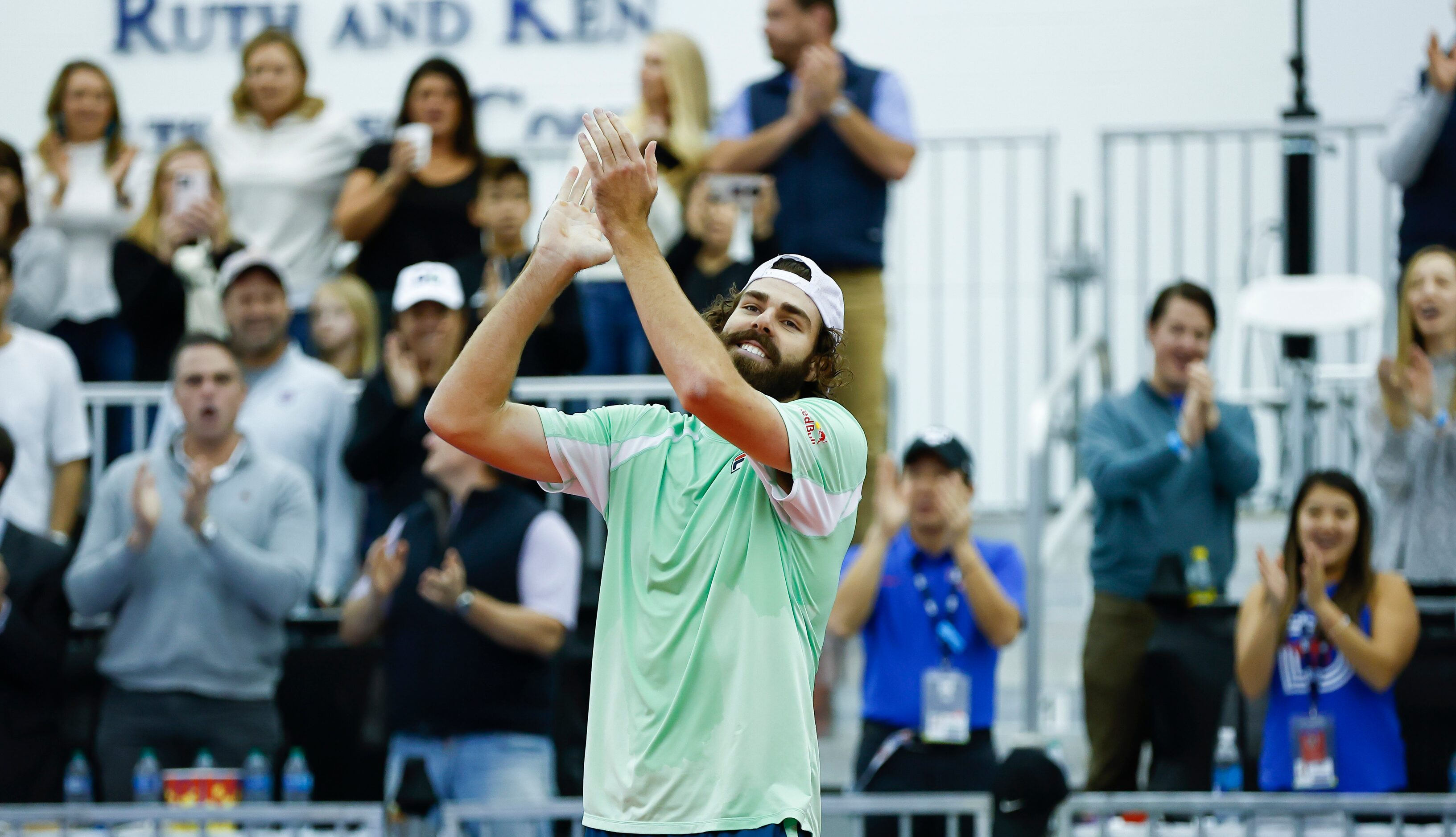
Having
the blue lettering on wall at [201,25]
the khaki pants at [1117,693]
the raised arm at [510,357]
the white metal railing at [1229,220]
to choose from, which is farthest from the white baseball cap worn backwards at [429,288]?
the blue lettering on wall at [201,25]

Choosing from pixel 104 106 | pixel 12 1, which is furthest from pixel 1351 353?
pixel 12 1

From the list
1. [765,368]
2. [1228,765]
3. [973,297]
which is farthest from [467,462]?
[973,297]

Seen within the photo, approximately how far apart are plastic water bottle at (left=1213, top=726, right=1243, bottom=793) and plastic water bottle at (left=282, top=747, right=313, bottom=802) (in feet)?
10.9

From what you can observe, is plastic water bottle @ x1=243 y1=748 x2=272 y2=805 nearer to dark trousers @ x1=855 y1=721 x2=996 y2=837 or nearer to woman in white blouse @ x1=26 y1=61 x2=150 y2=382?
dark trousers @ x1=855 y1=721 x2=996 y2=837

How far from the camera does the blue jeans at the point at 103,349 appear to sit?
8789mm

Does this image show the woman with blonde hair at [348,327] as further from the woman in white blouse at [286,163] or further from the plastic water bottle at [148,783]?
the plastic water bottle at [148,783]

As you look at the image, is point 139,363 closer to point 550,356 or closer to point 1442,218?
point 550,356

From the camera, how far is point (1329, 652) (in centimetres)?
649

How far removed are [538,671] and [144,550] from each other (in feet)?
5.42

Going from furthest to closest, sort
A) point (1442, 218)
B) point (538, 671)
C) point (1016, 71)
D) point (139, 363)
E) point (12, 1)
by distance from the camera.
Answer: point (12, 1), point (1016, 71), point (139, 363), point (1442, 218), point (538, 671)

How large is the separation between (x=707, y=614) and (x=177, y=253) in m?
5.61

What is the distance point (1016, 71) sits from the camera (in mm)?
11766

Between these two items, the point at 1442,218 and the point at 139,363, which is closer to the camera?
the point at 1442,218

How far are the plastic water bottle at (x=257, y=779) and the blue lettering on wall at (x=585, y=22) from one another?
21.0 ft
